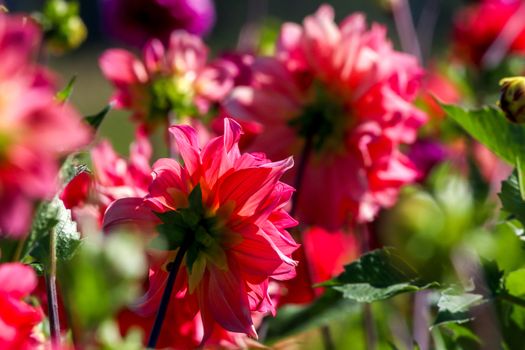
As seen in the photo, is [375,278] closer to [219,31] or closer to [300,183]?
Result: [300,183]

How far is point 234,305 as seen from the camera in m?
0.39

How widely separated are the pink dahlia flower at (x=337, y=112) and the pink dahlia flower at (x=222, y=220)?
25 cm

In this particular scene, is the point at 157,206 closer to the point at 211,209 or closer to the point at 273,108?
the point at 211,209

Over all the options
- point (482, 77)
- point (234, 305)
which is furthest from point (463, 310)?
point (482, 77)

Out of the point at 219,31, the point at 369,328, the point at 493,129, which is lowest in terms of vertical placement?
the point at 369,328

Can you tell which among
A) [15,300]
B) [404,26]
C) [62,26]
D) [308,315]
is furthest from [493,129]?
[404,26]

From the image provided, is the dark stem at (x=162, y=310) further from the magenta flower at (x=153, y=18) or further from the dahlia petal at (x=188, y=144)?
the magenta flower at (x=153, y=18)

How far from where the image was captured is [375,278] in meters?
0.45

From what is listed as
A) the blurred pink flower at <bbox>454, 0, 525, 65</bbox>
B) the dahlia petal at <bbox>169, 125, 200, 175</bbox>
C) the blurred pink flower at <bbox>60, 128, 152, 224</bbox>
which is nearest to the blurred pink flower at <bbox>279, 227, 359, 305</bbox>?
the blurred pink flower at <bbox>60, 128, 152, 224</bbox>

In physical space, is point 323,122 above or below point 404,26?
below

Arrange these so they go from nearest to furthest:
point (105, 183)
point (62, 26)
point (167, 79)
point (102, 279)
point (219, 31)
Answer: point (102, 279)
point (105, 183)
point (167, 79)
point (62, 26)
point (219, 31)

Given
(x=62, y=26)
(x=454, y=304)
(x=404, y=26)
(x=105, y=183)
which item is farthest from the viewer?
(x=404, y=26)

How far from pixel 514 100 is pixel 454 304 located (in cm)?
9

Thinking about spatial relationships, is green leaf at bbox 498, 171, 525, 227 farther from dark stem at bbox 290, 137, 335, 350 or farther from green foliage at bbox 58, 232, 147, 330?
green foliage at bbox 58, 232, 147, 330
